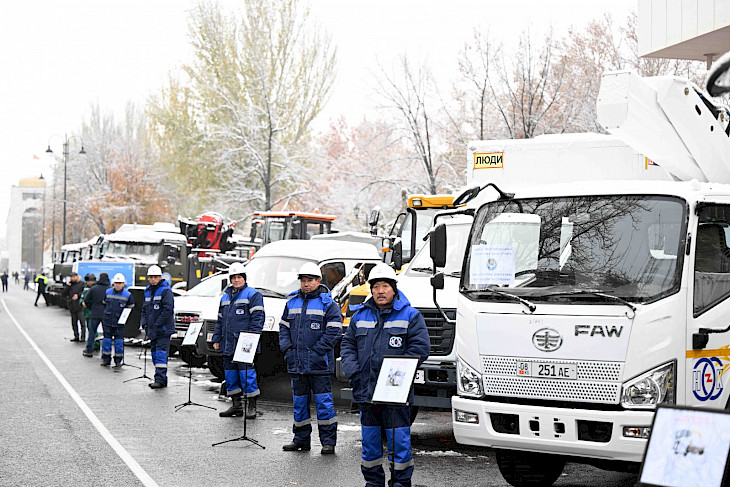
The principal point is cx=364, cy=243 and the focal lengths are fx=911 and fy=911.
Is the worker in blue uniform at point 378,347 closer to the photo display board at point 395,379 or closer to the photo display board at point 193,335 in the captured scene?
the photo display board at point 395,379

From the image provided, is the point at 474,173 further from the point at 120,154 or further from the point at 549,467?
the point at 120,154

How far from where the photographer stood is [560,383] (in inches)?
271

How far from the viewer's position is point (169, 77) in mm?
52500

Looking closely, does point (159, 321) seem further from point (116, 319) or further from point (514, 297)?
point (514, 297)

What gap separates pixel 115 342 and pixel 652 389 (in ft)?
47.1

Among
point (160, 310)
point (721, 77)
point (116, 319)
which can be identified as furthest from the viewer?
point (116, 319)

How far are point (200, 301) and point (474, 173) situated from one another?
27.7 feet

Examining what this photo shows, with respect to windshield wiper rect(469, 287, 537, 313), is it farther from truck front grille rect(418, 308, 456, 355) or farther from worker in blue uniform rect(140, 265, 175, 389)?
worker in blue uniform rect(140, 265, 175, 389)

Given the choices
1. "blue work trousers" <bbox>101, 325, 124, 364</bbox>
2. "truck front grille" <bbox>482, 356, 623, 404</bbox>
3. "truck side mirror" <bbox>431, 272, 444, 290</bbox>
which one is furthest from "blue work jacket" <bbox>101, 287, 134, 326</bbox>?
"truck front grille" <bbox>482, 356, 623, 404</bbox>

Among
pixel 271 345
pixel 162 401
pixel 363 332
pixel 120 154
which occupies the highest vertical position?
pixel 120 154

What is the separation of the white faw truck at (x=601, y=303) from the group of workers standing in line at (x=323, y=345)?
54 cm

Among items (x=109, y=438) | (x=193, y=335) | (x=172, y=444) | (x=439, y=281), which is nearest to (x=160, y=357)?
(x=193, y=335)

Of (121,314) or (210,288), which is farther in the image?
(210,288)

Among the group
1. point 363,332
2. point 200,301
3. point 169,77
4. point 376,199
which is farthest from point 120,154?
point 363,332
